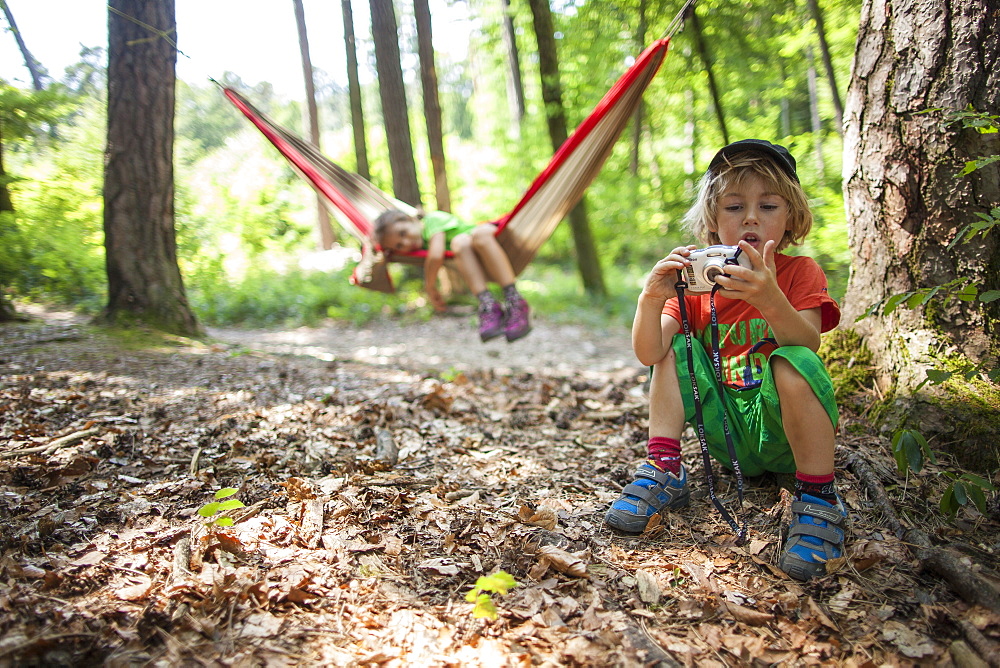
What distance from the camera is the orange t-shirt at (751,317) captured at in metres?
1.49

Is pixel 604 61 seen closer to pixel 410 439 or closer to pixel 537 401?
pixel 537 401

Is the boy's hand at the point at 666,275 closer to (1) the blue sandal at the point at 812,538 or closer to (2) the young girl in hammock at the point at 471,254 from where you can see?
(1) the blue sandal at the point at 812,538

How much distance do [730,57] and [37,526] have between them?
5021mm

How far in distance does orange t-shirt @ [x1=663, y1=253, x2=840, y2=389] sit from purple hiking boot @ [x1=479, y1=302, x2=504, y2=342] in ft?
6.13

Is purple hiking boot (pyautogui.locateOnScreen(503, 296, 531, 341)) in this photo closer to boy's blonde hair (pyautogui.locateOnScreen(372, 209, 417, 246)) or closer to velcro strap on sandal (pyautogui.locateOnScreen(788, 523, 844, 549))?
boy's blonde hair (pyautogui.locateOnScreen(372, 209, 417, 246))

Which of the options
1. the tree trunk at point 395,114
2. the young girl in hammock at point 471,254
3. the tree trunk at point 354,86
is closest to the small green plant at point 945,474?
the young girl in hammock at point 471,254

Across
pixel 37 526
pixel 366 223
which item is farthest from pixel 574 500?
pixel 366 223

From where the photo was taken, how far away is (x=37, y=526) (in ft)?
4.57

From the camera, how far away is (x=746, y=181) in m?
1.52

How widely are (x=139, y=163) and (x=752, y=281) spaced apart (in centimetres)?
351

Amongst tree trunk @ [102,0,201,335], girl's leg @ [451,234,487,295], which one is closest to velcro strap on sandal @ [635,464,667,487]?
girl's leg @ [451,234,487,295]

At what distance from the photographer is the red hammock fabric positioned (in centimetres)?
281

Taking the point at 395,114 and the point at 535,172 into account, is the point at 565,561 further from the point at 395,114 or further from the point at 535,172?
the point at 535,172

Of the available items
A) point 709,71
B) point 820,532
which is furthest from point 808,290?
point 709,71
